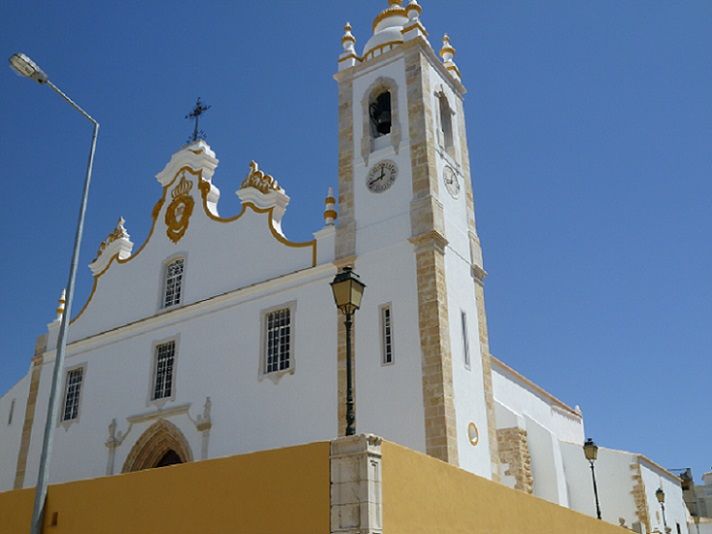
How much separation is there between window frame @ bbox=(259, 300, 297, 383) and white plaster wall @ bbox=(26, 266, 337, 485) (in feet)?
0.20

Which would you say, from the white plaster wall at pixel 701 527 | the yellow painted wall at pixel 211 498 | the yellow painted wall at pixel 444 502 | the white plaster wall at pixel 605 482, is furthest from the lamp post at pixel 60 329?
the white plaster wall at pixel 701 527

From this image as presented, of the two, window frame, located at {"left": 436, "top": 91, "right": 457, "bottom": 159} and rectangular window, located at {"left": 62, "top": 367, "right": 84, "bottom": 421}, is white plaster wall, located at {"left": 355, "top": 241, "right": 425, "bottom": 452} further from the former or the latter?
rectangular window, located at {"left": 62, "top": 367, "right": 84, "bottom": 421}

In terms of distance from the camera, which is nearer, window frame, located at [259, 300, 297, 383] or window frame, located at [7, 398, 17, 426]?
window frame, located at [259, 300, 297, 383]

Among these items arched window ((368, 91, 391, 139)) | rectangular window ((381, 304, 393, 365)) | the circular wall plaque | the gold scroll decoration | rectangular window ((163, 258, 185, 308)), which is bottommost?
the circular wall plaque

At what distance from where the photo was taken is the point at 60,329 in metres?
9.46

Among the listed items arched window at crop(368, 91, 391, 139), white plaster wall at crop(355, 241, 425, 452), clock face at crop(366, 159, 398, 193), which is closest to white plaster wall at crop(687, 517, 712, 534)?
white plaster wall at crop(355, 241, 425, 452)

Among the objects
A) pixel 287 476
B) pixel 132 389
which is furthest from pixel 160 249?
pixel 287 476

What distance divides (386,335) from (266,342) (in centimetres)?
289

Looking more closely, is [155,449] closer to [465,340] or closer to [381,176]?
[465,340]

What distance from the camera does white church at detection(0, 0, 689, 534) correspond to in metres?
14.0

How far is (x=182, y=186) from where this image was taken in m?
19.3

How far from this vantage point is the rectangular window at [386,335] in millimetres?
13906

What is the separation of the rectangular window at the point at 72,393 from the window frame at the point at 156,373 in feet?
8.68

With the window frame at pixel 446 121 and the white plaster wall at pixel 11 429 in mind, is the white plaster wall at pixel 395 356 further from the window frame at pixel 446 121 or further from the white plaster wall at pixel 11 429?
the white plaster wall at pixel 11 429
